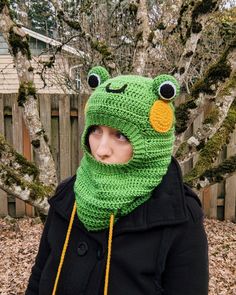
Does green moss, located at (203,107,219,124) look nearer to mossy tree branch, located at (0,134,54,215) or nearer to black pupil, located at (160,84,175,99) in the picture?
mossy tree branch, located at (0,134,54,215)

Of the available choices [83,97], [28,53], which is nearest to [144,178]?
[28,53]

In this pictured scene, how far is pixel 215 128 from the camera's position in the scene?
2.75 metres

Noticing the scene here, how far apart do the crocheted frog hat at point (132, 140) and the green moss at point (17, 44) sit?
4.43 ft

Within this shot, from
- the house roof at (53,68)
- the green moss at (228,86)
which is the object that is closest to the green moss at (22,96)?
the green moss at (228,86)

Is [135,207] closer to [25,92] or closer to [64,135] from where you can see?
[25,92]

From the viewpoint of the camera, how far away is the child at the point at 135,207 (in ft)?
4.88

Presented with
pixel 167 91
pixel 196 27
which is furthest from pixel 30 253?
pixel 167 91

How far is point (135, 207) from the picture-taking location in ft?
5.10

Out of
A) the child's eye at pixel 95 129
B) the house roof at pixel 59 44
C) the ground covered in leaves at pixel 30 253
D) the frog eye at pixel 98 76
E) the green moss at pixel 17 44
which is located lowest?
the ground covered in leaves at pixel 30 253

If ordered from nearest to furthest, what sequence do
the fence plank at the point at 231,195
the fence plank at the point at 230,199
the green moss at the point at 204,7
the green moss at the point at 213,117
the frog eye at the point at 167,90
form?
the frog eye at the point at 167,90 → the green moss at the point at 204,7 → the green moss at the point at 213,117 → the fence plank at the point at 231,195 → the fence plank at the point at 230,199

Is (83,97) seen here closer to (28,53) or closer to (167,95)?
(28,53)

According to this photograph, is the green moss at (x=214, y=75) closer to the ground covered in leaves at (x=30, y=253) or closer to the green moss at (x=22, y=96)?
the green moss at (x=22, y=96)

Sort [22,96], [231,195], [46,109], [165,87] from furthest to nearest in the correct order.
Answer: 1. [231,195]
2. [46,109]
3. [22,96]
4. [165,87]

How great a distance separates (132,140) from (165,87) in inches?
9.3
